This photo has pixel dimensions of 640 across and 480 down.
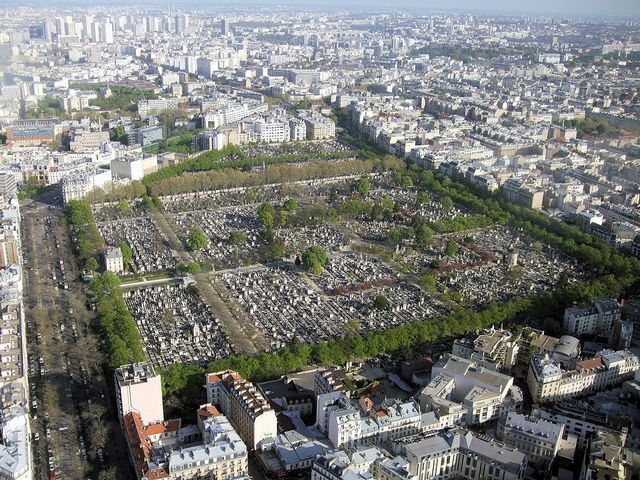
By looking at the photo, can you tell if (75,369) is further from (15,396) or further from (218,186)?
(218,186)

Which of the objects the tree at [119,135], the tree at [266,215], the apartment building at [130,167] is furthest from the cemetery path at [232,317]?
the tree at [119,135]

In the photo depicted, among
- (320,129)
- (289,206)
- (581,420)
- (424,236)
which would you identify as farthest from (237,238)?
(320,129)

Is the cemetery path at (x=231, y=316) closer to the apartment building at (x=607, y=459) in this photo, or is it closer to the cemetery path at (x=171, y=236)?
the cemetery path at (x=171, y=236)

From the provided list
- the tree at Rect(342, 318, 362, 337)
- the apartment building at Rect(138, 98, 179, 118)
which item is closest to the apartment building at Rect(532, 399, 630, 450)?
the tree at Rect(342, 318, 362, 337)

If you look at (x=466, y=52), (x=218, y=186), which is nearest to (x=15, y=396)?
(x=218, y=186)

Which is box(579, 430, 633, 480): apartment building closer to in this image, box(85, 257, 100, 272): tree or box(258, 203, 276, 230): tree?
box(258, 203, 276, 230): tree

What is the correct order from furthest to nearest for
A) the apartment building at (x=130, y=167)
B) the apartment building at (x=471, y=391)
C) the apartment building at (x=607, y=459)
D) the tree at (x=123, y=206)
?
the apartment building at (x=130, y=167), the tree at (x=123, y=206), the apartment building at (x=471, y=391), the apartment building at (x=607, y=459)
